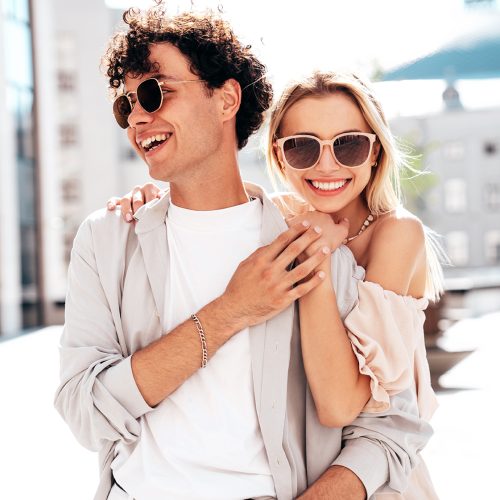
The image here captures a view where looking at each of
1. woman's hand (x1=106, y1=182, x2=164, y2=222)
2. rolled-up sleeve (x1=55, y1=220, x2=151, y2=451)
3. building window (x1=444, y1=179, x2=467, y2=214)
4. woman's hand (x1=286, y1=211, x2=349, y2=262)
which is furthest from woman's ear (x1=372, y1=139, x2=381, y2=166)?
building window (x1=444, y1=179, x2=467, y2=214)

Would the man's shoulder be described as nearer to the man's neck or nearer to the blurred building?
the man's neck

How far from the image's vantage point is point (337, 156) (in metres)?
2.65

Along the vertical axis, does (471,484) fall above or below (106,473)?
below

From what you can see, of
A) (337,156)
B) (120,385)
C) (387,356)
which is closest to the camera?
(120,385)

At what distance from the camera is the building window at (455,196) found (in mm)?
40188

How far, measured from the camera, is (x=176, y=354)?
218 centimetres

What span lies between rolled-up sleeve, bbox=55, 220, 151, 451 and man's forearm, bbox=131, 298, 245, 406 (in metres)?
0.03

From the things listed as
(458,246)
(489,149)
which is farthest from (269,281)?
(458,246)

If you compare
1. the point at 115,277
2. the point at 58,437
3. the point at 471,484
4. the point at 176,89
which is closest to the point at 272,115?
the point at 176,89

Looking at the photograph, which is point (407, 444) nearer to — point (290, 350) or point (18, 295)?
point (290, 350)

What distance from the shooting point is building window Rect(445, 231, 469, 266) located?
40875 millimetres

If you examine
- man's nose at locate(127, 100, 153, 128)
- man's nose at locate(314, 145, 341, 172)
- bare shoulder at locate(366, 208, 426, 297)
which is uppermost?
man's nose at locate(127, 100, 153, 128)

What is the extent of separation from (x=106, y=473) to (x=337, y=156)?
3.82 feet

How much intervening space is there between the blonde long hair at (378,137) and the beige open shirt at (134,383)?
43 centimetres
